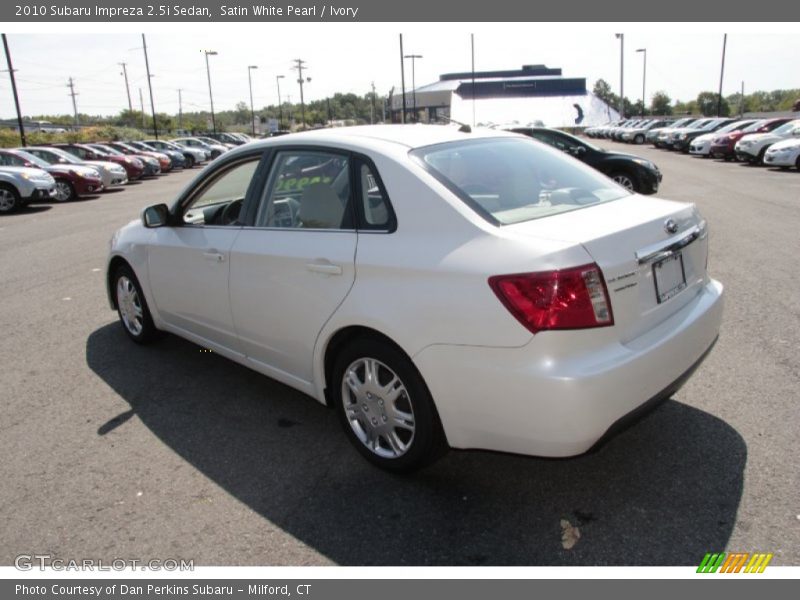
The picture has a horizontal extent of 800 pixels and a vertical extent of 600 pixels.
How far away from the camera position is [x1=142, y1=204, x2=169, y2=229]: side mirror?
4.54 metres

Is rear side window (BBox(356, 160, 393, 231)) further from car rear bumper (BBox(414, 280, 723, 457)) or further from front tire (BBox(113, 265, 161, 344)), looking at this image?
front tire (BBox(113, 265, 161, 344))

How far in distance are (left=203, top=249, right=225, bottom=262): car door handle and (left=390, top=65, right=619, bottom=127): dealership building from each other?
79076mm

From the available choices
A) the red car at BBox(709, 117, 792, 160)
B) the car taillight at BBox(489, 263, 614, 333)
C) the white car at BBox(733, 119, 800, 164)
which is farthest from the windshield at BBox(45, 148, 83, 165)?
the red car at BBox(709, 117, 792, 160)

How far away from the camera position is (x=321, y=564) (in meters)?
2.63

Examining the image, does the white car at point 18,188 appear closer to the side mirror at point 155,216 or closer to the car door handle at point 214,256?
the side mirror at point 155,216

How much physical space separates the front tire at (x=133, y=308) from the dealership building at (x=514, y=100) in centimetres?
7803

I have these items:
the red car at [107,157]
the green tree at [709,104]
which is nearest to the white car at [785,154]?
the red car at [107,157]

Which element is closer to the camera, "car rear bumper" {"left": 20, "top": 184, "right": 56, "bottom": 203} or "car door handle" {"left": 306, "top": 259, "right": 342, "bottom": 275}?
"car door handle" {"left": 306, "top": 259, "right": 342, "bottom": 275}

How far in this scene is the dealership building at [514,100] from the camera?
84.4m

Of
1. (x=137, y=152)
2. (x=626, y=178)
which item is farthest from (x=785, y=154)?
(x=137, y=152)

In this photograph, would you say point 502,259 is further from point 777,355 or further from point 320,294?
point 777,355

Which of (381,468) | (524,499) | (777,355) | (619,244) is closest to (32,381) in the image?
(381,468)

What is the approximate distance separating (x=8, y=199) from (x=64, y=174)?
2.68 meters

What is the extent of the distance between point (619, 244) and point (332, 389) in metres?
1.68
